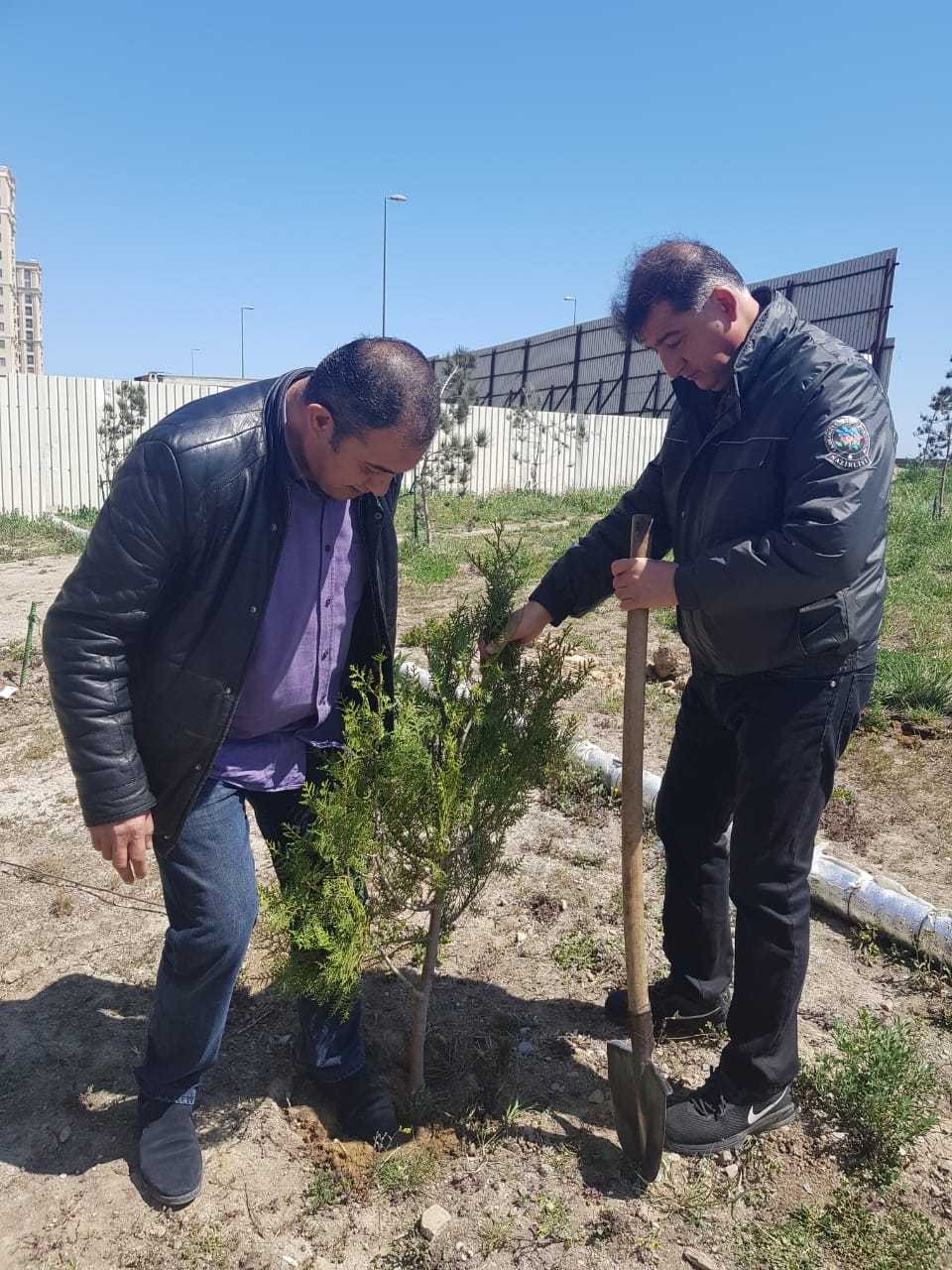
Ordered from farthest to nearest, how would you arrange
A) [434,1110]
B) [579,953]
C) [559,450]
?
[559,450] < [579,953] < [434,1110]

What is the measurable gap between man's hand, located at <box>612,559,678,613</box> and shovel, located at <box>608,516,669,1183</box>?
0.19 ft

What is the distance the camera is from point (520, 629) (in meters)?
2.61

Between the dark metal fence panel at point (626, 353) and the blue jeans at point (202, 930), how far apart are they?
14.8 metres

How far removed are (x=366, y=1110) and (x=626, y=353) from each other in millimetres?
29347

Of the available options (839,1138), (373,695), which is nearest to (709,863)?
(839,1138)

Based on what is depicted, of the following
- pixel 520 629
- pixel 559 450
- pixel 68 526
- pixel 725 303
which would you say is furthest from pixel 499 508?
pixel 725 303

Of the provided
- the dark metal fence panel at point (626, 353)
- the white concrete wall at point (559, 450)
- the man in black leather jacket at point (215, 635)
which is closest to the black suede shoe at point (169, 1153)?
the man in black leather jacket at point (215, 635)

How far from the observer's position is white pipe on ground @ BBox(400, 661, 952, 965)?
3281mm

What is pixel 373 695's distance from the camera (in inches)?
99.3

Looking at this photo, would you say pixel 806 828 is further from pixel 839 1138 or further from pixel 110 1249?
pixel 110 1249

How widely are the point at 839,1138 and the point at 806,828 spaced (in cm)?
96

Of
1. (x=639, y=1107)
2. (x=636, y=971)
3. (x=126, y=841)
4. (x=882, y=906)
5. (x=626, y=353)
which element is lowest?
(x=639, y=1107)

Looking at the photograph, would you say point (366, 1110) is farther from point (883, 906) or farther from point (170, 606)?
point (883, 906)

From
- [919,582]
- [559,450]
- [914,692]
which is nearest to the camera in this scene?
[914,692]
